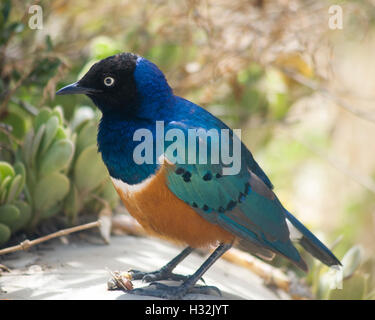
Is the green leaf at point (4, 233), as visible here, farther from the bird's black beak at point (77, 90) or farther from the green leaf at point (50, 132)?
the bird's black beak at point (77, 90)

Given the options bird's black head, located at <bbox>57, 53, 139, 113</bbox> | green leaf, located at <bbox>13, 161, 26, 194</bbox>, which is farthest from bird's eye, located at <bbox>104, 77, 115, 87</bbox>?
green leaf, located at <bbox>13, 161, 26, 194</bbox>

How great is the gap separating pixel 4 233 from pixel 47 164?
428 mm

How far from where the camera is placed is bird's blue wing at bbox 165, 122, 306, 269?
8.54 feet

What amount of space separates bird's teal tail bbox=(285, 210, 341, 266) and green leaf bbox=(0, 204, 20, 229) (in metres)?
1.39

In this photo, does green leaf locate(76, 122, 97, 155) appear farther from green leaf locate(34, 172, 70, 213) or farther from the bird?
the bird

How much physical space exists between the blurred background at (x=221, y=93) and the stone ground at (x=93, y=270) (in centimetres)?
18

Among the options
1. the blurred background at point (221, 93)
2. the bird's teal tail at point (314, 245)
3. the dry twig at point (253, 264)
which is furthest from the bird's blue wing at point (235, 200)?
the dry twig at point (253, 264)

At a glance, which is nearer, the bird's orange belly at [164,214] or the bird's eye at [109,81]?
the bird's orange belly at [164,214]

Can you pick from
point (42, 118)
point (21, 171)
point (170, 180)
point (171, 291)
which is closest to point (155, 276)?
point (171, 291)

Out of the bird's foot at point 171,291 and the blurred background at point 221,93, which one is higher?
the blurred background at point 221,93

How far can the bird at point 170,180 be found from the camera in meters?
2.59

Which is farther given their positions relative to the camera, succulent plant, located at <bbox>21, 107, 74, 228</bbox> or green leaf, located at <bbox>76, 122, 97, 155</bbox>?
green leaf, located at <bbox>76, 122, 97, 155</bbox>

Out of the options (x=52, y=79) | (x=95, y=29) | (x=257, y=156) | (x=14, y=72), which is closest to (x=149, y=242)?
(x=52, y=79)
